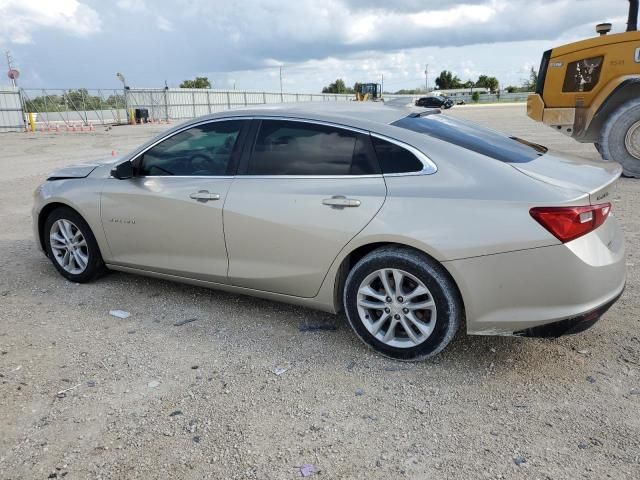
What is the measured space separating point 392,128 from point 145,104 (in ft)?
132

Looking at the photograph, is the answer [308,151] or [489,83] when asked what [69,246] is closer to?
[308,151]

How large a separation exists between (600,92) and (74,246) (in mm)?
8405

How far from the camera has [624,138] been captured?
8727mm

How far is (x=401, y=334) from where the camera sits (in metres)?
3.49

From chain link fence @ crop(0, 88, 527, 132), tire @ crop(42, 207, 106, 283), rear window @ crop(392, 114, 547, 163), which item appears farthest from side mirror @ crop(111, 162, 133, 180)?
chain link fence @ crop(0, 88, 527, 132)

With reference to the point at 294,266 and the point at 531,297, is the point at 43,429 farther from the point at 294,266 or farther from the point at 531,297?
the point at 531,297

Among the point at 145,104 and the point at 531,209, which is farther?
the point at 145,104

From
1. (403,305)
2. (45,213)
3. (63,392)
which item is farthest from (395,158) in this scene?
(45,213)

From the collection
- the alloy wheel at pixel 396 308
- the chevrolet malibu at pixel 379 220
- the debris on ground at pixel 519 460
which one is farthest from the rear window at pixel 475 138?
the debris on ground at pixel 519 460

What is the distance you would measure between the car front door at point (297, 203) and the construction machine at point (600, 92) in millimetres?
6922

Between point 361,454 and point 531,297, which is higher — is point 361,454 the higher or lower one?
the lower one

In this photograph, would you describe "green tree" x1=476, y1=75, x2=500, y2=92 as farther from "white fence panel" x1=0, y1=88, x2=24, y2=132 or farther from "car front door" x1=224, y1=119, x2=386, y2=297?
"car front door" x1=224, y1=119, x2=386, y2=297

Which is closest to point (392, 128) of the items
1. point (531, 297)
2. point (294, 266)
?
point (294, 266)

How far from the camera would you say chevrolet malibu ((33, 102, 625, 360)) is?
3.05 metres
